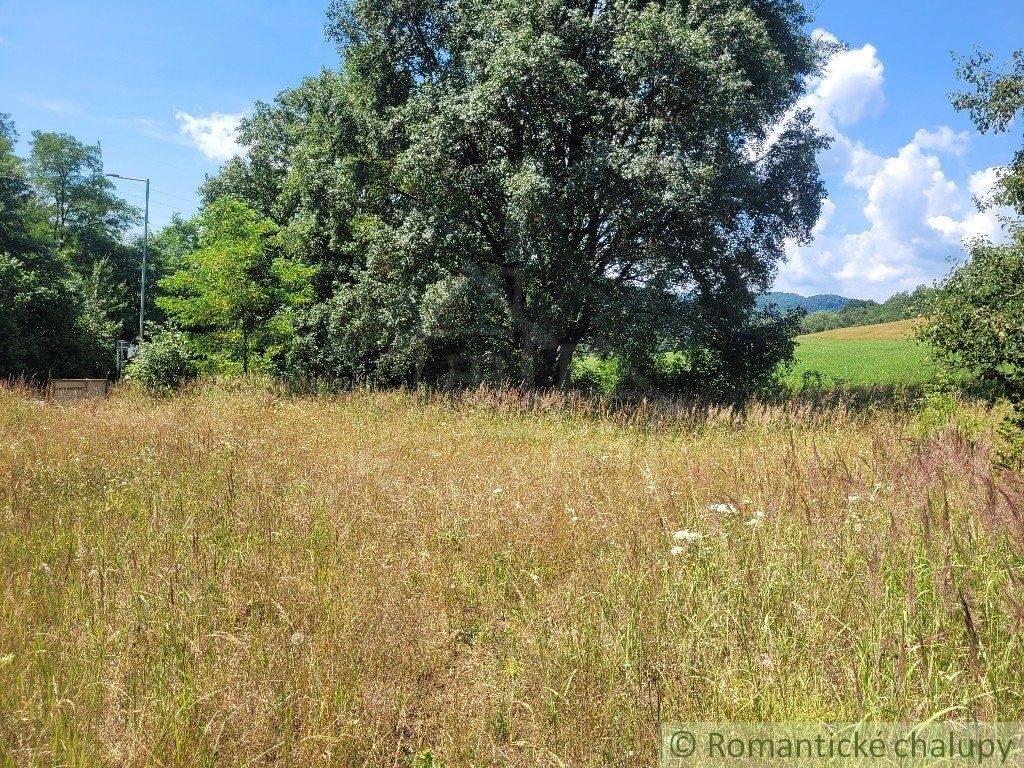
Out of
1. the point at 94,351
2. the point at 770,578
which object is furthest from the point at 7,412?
the point at 94,351

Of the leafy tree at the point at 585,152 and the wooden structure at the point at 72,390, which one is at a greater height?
the leafy tree at the point at 585,152

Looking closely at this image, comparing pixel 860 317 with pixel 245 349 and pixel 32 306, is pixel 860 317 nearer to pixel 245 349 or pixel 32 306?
pixel 245 349

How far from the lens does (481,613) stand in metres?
3.49

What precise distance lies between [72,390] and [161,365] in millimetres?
3558

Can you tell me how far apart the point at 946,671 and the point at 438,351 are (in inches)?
643

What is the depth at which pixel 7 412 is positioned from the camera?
957 cm

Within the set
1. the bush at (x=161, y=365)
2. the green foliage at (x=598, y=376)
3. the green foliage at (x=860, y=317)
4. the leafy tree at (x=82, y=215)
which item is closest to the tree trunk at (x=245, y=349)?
the bush at (x=161, y=365)

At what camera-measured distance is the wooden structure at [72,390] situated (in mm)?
12211

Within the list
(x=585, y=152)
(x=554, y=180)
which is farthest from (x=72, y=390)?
(x=585, y=152)

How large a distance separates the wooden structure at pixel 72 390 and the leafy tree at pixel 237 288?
3.86 metres

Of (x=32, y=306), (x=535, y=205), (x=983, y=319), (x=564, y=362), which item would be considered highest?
(x=535, y=205)

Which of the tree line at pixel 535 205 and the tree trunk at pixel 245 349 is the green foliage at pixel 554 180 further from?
the tree trunk at pixel 245 349

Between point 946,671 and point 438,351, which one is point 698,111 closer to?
point 438,351

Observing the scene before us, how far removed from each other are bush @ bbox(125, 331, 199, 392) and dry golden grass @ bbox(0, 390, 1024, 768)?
38.2 ft
